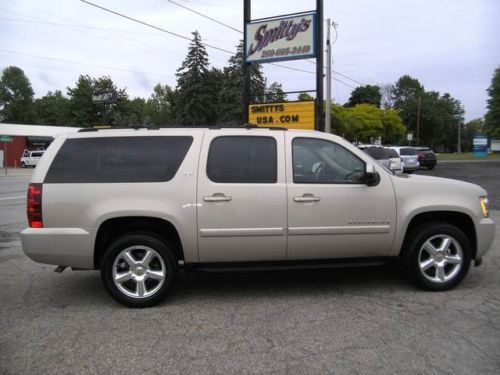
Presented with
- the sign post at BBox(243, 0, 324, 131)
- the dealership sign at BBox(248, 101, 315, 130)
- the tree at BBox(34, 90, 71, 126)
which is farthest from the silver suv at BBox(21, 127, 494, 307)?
the tree at BBox(34, 90, 71, 126)

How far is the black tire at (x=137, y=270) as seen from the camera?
4793mm

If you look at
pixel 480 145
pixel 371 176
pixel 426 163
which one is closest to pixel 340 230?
pixel 371 176

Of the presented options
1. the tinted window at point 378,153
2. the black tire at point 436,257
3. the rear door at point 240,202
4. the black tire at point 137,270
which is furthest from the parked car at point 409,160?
the black tire at point 137,270

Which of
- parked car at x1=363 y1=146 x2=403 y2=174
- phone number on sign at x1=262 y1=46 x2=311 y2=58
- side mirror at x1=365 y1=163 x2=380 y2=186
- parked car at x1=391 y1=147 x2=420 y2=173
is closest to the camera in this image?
side mirror at x1=365 y1=163 x2=380 y2=186

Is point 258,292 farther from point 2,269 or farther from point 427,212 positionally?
point 2,269

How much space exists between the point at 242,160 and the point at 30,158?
4724 cm

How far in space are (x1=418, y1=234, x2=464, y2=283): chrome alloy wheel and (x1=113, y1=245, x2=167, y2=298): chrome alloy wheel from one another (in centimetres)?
282

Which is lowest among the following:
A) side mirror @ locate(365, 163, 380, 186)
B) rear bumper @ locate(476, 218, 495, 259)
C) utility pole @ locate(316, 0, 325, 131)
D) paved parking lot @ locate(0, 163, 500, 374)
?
paved parking lot @ locate(0, 163, 500, 374)

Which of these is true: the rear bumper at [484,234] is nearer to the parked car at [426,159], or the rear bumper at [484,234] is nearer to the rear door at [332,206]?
the rear door at [332,206]

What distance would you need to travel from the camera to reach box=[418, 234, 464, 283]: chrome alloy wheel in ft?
17.1

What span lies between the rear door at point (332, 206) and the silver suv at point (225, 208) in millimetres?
12

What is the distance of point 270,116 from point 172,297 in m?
9.37

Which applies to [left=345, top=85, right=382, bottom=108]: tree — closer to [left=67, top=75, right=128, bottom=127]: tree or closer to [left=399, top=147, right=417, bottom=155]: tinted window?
[left=67, top=75, right=128, bottom=127]: tree

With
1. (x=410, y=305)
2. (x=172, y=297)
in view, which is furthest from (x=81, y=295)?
(x=410, y=305)
